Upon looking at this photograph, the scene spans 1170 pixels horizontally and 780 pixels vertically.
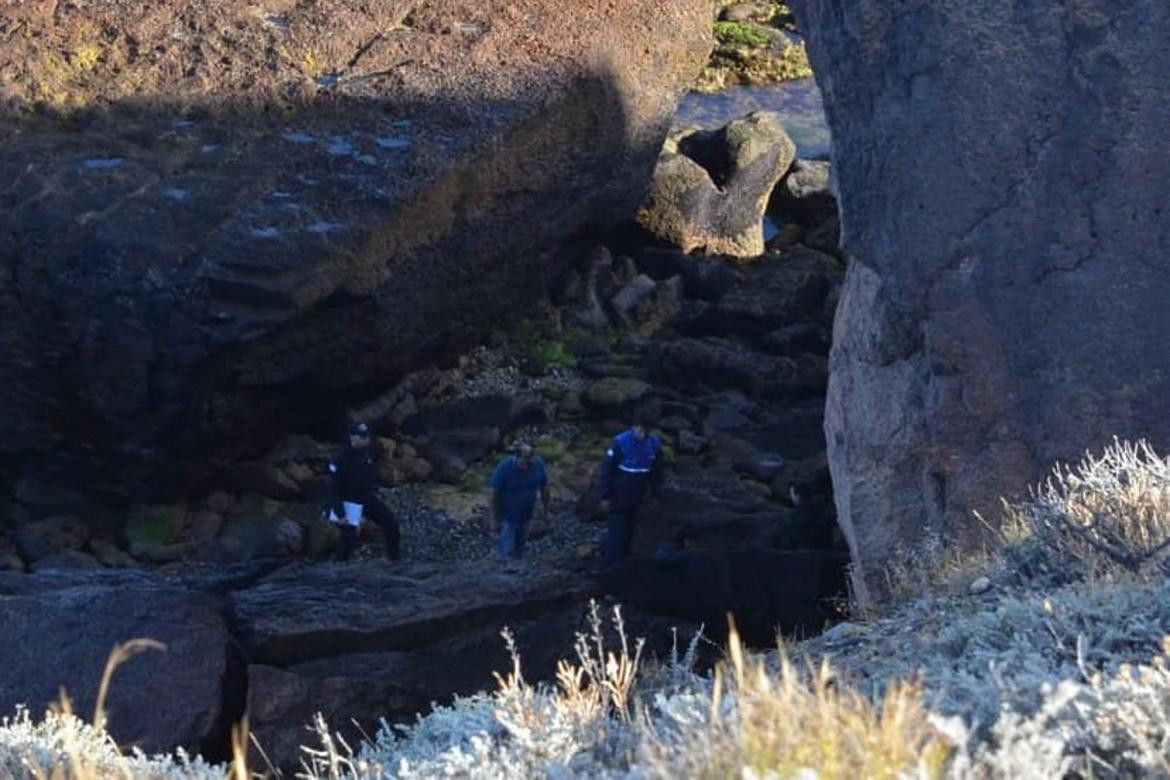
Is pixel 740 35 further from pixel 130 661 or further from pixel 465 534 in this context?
pixel 130 661

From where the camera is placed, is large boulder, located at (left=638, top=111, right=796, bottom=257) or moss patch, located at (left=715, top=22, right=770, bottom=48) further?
moss patch, located at (left=715, top=22, right=770, bottom=48)

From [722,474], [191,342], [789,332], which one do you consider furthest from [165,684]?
[789,332]

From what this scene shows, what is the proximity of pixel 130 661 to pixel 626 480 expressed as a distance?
329 centimetres

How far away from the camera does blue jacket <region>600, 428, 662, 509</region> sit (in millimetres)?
9930

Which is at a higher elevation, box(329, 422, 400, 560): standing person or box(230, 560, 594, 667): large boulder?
box(329, 422, 400, 560): standing person

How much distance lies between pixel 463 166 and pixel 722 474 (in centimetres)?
253

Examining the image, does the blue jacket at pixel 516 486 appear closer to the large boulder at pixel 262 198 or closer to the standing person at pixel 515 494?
the standing person at pixel 515 494

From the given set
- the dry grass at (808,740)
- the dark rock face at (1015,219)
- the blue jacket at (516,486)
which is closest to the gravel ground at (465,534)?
the blue jacket at (516,486)

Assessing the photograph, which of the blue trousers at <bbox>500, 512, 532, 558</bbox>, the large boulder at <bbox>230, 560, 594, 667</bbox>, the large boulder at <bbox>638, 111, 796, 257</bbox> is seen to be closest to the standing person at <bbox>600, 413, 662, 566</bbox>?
the blue trousers at <bbox>500, 512, 532, 558</bbox>

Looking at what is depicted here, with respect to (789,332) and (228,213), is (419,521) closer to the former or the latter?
(228,213)

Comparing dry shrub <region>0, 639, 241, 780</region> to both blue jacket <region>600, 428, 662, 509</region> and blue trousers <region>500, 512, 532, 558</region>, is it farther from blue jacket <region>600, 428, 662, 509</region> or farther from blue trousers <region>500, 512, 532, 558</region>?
blue trousers <region>500, 512, 532, 558</region>

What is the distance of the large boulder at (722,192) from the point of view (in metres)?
15.1

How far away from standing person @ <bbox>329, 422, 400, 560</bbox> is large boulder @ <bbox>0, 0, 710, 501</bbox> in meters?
1.25

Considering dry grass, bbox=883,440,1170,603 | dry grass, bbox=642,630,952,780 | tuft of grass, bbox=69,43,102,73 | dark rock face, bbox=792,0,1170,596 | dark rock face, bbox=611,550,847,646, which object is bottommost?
dark rock face, bbox=611,550,847,646
